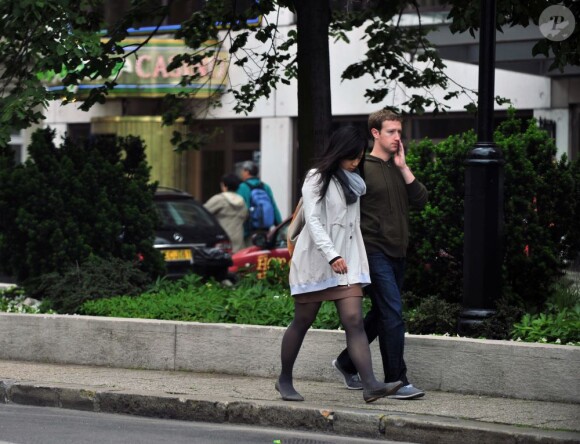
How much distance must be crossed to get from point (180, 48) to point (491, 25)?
1867cm

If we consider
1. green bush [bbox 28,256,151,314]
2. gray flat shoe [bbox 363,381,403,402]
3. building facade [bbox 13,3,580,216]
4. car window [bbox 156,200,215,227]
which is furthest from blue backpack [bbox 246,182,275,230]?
gray flat shoe [bbox 363,381,403,402]

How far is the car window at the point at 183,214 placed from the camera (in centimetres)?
1820

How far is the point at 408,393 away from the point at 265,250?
9.61 metres

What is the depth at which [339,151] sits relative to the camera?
919cm

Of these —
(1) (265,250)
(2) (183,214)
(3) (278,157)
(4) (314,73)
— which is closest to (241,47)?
(4) (314,73)

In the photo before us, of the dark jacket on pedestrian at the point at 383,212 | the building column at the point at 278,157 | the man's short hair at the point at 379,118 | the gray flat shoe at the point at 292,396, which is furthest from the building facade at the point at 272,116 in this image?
the gray flat shoe at the point at 292,396

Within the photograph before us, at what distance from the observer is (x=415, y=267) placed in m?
11.5

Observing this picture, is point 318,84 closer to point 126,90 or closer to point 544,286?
point 544,286

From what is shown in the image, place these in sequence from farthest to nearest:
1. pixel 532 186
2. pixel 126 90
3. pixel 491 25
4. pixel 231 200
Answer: pixel 126 90, pixel 231 200, pixel 532 186, pixel 491 25

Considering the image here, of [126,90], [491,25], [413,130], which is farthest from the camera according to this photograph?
[126,90]

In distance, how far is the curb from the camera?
8.05 meters

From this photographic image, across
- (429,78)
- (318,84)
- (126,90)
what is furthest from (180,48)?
(318,84)

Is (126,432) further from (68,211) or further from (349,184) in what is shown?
(68,211)

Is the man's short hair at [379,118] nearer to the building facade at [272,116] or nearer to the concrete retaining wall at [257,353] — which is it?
the concrete retaining wall at [257,353]
